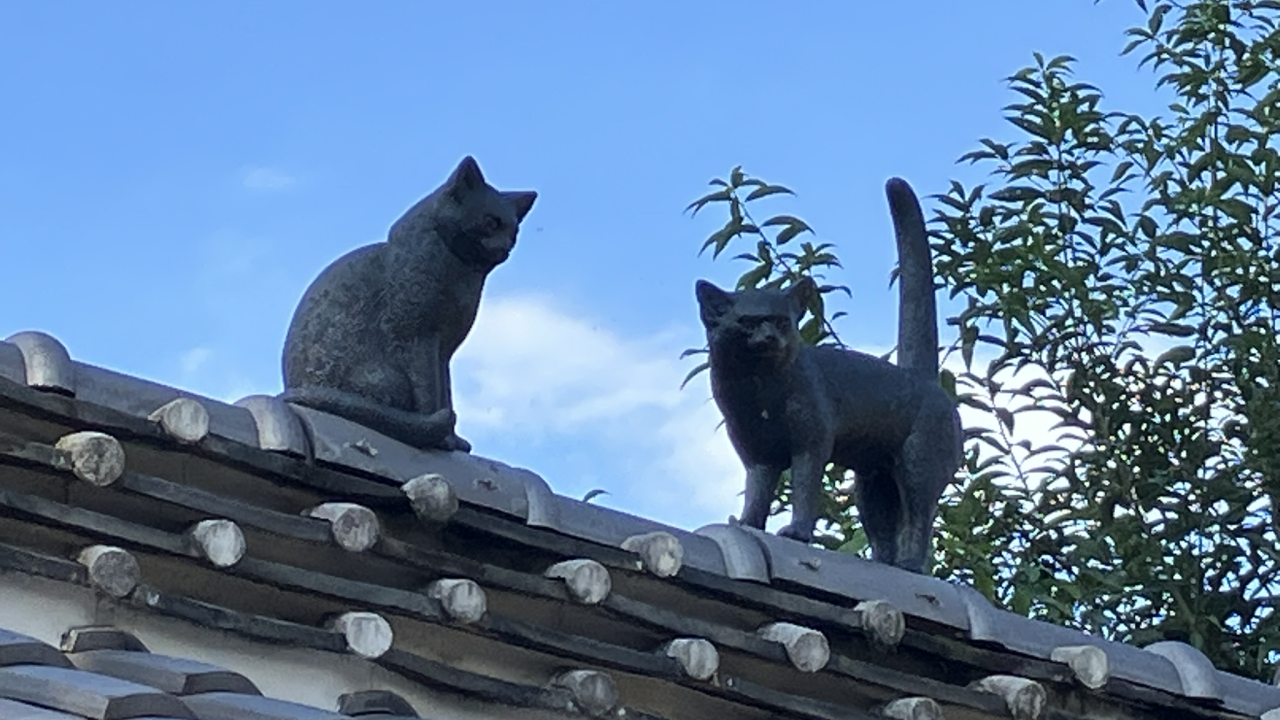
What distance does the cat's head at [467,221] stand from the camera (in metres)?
4.43

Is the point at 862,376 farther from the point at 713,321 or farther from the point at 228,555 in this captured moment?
the point at 228,555

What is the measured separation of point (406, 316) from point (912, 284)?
1.62 metres

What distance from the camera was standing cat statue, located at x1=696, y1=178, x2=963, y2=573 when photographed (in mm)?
4891

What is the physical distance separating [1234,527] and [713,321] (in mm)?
3325

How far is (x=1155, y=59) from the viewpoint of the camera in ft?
27.7

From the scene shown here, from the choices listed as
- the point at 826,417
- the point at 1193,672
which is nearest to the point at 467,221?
the point at 826,417

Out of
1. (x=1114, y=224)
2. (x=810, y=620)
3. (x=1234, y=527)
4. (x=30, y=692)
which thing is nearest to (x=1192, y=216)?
(x=1114, y=224)

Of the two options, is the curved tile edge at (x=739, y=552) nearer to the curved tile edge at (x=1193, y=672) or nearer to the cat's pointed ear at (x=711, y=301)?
the cat's pointed ear at (x=711, y=301)

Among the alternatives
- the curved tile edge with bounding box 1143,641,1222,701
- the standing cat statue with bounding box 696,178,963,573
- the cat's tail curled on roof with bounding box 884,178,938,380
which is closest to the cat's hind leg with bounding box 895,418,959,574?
the standing cat statue with bounding box 696,178,963,573

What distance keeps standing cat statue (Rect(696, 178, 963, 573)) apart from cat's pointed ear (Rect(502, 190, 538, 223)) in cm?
50

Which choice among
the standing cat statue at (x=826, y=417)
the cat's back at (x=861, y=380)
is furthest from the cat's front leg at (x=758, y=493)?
the cat's back at (x=861, y=380)

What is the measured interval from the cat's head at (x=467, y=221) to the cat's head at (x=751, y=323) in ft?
1.90

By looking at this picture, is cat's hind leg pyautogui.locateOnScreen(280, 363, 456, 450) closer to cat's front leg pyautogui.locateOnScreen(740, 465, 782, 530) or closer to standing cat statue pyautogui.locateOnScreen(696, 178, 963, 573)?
standing cat statue pyautogui.locateOnScreen(696, 178, 963, 573)

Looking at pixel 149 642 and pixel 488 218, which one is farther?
pixel 488 218
